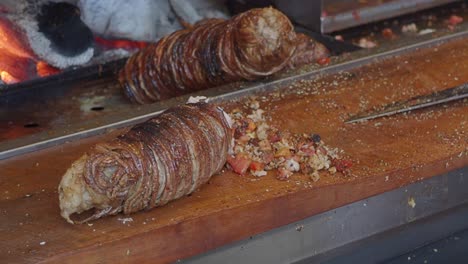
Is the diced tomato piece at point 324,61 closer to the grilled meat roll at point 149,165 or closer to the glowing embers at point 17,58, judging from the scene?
the grilled meat roll at point 149,165

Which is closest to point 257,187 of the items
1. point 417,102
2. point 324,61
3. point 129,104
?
point 417,102

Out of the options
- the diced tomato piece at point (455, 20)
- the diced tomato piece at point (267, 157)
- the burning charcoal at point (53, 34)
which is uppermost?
the diced tomato piece at point (267, 157)

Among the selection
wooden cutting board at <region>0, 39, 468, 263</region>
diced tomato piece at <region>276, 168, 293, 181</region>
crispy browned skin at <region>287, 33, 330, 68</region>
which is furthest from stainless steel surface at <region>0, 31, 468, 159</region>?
diced tomato piece at <region>276, 168, 293, 181</region>

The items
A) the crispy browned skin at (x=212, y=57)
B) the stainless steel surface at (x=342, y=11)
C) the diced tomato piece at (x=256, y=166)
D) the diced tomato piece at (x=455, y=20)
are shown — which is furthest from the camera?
the diced tomato piece at (x=455, y=20)

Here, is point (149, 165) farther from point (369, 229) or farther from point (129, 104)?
point (129, 104)

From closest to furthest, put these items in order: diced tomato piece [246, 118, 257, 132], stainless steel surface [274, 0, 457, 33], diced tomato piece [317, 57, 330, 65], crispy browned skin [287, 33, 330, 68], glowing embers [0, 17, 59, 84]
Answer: diced tomato piece [246, 118, 257, 132] < diced tomato piece [317, 57, 330, 65] < crispy browned skin [287, 33, 330, 68] < glowing embers [0, 17, 59, 84] < stainless steel surface [274, 0, 457, 33]

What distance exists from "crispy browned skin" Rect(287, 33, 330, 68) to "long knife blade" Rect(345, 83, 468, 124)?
0.62 metres

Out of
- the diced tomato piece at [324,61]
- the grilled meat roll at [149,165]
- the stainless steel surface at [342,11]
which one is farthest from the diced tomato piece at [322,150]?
the stainless steel surface at [342,11]

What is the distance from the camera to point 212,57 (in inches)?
129

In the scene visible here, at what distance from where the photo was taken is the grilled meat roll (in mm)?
2174

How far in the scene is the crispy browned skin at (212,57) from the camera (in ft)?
10.1

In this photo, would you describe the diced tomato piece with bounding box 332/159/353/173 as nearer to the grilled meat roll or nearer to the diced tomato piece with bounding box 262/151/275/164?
the diced tomato piece with bounding box 262/151/275/164

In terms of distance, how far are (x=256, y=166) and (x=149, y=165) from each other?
0.46 meters

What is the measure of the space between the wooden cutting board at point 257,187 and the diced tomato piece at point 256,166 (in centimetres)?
5
